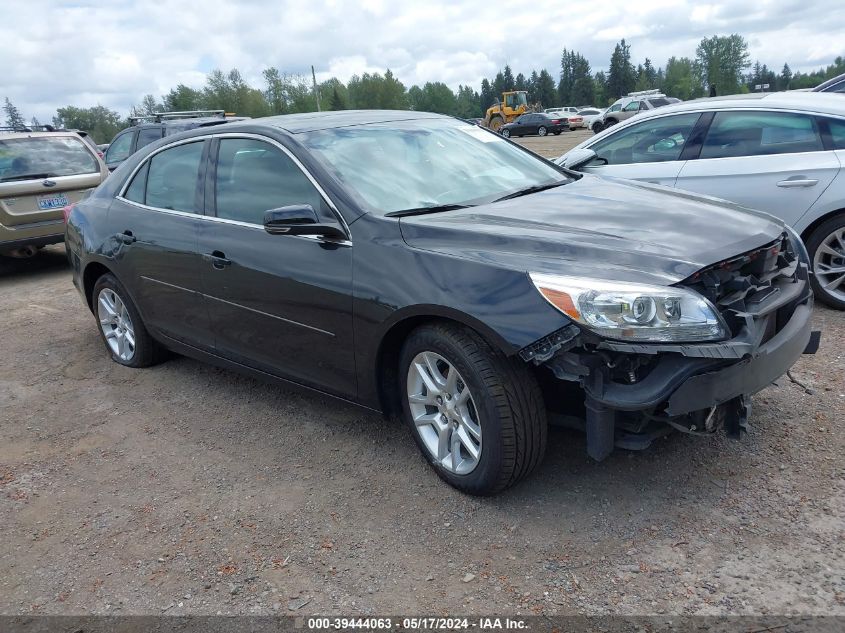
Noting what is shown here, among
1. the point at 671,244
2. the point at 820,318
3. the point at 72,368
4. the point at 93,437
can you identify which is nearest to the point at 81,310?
the point at 72,368

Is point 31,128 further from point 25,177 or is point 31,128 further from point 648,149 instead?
point 648,149

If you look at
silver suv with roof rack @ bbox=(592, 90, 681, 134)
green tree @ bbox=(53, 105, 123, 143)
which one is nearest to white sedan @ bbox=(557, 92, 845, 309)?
silver suv with roof rack @ bbox=(592, 90, 681, 134)

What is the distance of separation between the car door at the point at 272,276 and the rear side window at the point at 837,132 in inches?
154

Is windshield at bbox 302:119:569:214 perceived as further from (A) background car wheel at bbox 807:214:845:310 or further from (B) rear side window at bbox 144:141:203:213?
(A) background car wheel at bbox 807:214:845:310

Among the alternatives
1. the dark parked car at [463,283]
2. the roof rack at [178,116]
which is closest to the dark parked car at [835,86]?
the dark parked car at [463,283]

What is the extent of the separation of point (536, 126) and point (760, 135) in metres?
38.4

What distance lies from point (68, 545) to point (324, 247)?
1751 millimetres

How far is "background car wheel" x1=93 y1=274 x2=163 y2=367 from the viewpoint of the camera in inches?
197

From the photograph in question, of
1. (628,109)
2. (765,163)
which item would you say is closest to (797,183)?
(765,163)

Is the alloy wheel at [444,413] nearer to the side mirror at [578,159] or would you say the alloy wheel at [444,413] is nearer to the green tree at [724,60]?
the side mirror at [578,159]

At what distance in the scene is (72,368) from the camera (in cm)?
541

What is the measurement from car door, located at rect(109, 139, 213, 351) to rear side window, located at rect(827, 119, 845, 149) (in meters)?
4.38

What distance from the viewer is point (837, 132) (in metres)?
5.21

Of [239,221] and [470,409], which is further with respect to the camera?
[239,221]
